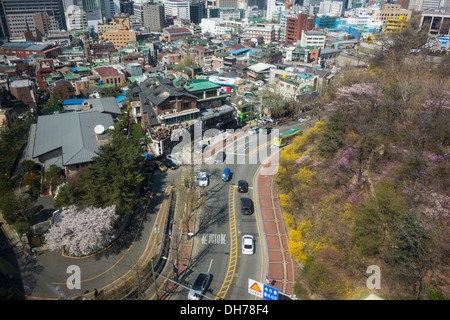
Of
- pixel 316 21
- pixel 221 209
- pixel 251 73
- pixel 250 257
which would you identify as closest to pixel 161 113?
pixel 221 209

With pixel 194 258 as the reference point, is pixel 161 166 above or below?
above

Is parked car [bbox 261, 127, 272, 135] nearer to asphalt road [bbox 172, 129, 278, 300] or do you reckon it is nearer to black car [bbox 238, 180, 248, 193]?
asphalt road [bbox 172, 129, 278, 300]

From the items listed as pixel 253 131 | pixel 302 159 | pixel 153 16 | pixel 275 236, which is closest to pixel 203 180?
pixel 275 236

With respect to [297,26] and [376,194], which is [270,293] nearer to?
[376,194]

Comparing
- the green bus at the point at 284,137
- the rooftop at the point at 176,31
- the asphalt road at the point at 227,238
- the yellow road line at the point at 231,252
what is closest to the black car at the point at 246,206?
the asphalt road at the point at 227,238

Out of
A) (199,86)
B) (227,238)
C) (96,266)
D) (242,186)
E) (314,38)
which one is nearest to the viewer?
(96,266)

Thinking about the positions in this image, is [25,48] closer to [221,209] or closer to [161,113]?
[161,113]

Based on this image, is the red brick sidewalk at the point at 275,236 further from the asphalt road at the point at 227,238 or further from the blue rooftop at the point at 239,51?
the blue rooftop at the point at 239,51
